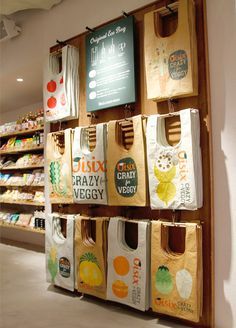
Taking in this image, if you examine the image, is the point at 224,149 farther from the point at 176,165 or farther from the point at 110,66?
the point at 110,66

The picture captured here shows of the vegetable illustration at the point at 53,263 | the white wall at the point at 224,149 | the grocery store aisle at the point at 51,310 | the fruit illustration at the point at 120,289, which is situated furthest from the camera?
the vegetable illustration at the point at 53,263

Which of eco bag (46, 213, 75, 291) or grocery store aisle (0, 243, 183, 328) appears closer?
grocery store aisle (0, 243, 183, 328)

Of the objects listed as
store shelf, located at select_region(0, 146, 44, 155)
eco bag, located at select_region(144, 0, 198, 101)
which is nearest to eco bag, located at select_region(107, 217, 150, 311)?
eco bag, located at select_region(144, 0, 198, 101)

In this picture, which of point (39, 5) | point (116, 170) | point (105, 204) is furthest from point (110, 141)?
point (39, 5)

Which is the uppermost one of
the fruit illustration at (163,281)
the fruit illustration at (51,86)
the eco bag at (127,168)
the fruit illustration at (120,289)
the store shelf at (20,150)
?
the fruit illustration at (51,86)

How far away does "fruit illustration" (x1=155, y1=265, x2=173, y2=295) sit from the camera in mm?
2248

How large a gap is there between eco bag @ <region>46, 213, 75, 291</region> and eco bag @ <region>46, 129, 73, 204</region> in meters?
0.20

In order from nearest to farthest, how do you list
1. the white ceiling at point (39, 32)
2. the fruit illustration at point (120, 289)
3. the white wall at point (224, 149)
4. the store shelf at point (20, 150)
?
the white wall at point (224, 149) → the fruit illustration at point (120, 289) → the white ceiling at point (39, 32) → the store shelf at point (20, 150)

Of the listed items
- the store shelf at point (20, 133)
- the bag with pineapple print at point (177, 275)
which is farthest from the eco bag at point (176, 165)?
the store shelf at point (20, 133)

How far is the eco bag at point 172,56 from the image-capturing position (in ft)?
7.17

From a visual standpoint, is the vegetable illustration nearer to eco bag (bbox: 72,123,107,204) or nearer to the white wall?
eco bag (bbox: 72,123,107,204)

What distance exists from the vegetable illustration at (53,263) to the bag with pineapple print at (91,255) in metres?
0.30

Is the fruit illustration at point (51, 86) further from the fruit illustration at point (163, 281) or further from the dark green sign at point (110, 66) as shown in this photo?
the fruit illustration at point (163, 281)

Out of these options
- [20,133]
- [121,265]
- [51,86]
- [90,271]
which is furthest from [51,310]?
[20,133]
